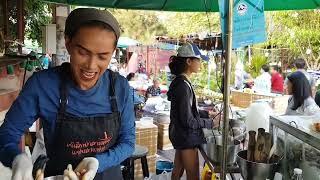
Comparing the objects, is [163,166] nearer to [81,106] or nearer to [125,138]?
[125,138]

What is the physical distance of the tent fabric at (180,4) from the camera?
437cm

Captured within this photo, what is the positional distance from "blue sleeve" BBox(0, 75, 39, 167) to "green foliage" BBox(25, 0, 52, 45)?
328 cm

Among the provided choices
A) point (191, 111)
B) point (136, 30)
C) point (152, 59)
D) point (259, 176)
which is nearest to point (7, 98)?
point (191, 111)

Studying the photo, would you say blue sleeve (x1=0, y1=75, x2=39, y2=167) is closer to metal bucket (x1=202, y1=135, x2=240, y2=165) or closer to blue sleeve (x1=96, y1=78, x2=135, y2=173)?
blue sleeve (x1=96, y1=78, x2=135, y2=173)

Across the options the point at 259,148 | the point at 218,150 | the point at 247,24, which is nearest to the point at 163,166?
the point at 218,150

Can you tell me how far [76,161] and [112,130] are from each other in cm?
21

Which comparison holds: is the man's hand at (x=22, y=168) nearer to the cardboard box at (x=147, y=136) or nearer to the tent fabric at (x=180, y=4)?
the tent fabric at (x=180, y=4)

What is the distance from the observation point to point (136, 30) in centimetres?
2522

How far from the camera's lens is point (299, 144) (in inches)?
73.5

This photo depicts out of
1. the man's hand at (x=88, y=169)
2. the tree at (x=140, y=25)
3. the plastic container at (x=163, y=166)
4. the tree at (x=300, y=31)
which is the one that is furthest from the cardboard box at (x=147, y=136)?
the tree at (x=140, y=25)

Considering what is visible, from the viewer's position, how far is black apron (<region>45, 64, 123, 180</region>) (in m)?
1.47

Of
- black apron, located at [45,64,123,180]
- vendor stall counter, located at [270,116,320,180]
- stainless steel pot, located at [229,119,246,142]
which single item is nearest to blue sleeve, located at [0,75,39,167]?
black apron, located at [45,64,123,180]

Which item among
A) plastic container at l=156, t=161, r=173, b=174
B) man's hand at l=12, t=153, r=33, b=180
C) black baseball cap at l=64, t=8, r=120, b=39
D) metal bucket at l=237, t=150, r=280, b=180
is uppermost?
black baseball cap at l=64, t=8, r=120, b=39

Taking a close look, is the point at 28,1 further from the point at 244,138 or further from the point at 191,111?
the point at 244,138
